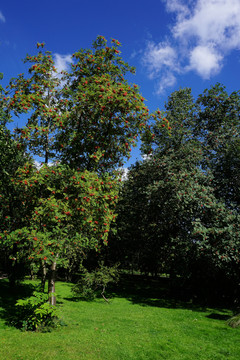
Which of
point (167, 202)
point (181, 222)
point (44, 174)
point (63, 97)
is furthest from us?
point (181, 222)

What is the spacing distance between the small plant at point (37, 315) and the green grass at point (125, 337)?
44 centimetres

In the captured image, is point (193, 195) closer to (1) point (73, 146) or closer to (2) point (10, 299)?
(1) point (73, 146)

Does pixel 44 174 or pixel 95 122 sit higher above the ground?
pixel 95 122

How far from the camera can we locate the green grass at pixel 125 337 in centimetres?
874

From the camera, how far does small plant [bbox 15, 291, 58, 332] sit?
10648mm

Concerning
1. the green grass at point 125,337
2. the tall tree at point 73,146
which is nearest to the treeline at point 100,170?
the tall tree at point 73,146

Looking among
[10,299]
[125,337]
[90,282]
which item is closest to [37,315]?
[125,337]

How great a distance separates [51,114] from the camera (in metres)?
12.3

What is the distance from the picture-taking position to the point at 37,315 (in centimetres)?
1091

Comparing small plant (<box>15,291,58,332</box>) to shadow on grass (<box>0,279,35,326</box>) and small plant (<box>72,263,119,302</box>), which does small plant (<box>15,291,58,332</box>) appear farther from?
small plant (<box>72,263,119,302</box>)

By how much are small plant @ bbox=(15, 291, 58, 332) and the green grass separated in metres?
0.44

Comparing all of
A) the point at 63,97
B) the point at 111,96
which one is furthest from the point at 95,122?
the point at 63,97

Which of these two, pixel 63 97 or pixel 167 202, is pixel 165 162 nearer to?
pixel 167 202

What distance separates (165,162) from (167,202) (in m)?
4.11
